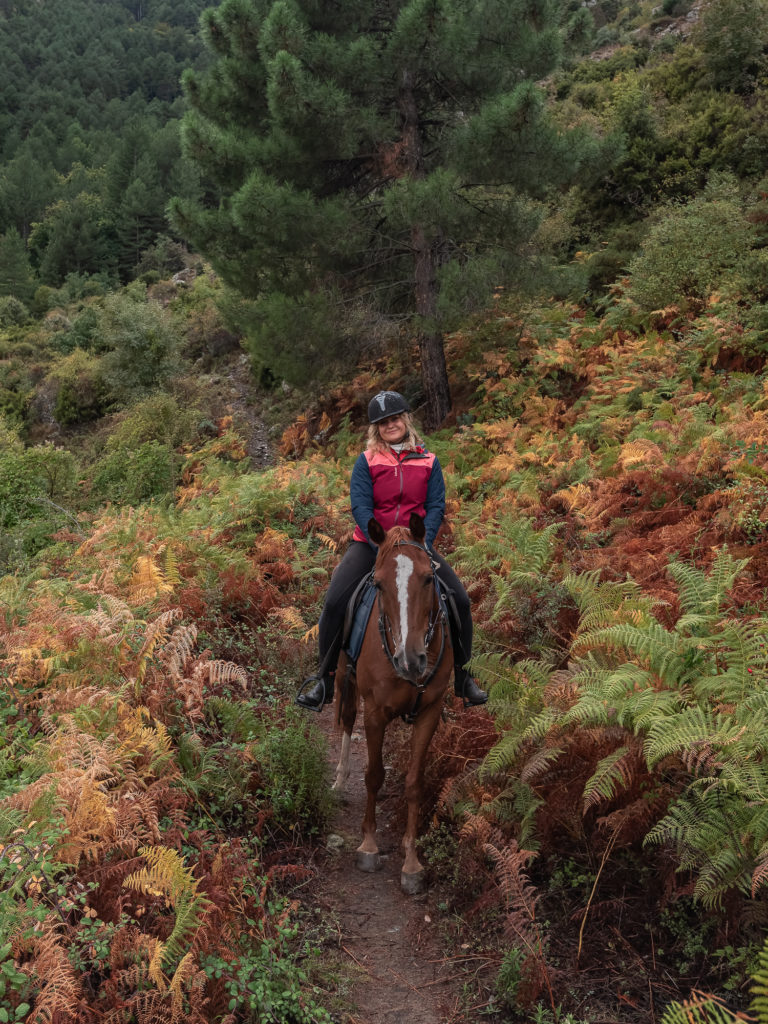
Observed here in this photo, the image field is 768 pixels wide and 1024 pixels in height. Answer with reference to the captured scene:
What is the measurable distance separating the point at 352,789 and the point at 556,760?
243 centimetres

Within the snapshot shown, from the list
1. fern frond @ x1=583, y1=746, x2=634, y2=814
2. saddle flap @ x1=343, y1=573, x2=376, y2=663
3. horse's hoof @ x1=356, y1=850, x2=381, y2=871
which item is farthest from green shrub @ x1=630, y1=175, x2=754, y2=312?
horse's hoof @ x1=356, y1=850, x2=381, y2=871

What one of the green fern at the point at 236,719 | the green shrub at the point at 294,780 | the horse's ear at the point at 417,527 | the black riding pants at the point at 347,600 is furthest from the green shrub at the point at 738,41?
the green shrub at the point at 294,780

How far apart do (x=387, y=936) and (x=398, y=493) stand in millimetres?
3104

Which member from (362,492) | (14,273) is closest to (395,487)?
(362,492)

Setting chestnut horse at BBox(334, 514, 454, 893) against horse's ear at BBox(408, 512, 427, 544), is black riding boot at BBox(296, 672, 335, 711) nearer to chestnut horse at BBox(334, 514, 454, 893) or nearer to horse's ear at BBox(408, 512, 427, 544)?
chestnut horse at BBox(334, 514, 454, 893)

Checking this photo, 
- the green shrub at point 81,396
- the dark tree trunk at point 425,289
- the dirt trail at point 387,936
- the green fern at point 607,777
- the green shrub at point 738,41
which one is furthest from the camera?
the green shrub at point 81,396

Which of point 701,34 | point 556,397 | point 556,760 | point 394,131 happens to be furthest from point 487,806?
point 701,34

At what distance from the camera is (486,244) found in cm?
1448

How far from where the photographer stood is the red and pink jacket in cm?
565

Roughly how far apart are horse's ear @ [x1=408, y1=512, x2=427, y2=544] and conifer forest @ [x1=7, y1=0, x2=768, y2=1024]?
4.58 ft

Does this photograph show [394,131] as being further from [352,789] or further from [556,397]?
[352,789]

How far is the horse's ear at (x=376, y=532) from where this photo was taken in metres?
5.05

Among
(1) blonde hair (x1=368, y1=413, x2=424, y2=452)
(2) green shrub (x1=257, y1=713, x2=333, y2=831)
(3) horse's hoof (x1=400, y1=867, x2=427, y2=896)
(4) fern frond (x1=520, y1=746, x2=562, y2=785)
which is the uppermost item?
(1) blonde hair (x1=368, y1=413, x2=424, y2=452)

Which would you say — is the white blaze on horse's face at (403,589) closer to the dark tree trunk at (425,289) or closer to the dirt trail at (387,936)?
the dirt trail at (387,936)
